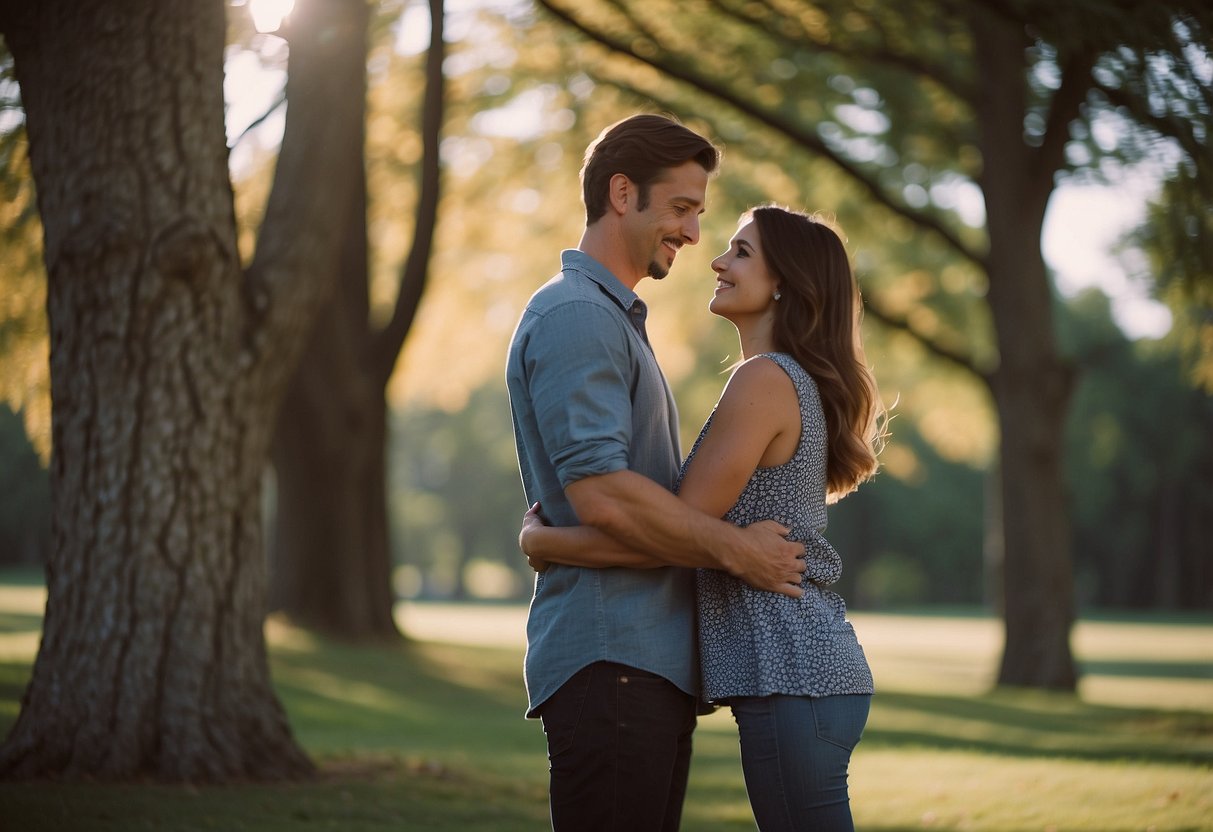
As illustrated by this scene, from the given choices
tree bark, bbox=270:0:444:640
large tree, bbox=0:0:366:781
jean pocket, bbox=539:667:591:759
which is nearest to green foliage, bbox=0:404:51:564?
tree bark, bbox=270:0:444:640

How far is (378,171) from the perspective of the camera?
67.8ft

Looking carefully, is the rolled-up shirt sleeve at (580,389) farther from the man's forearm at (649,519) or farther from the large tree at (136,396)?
the large tree at (136,396)

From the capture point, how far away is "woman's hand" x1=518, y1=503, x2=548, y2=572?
3.21 metres

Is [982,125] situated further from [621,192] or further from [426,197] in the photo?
[621,192]

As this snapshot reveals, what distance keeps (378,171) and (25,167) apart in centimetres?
1118

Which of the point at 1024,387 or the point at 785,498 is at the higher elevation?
the point at 1024,387

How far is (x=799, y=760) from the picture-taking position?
10.2ft

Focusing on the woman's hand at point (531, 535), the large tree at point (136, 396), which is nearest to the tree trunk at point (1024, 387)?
the large tree at point (136, 396)

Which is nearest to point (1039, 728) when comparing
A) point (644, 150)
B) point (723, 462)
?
point (723, 462)

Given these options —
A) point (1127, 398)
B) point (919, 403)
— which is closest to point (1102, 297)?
point (1127, 398)

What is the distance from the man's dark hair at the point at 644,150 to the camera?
3.27 metres

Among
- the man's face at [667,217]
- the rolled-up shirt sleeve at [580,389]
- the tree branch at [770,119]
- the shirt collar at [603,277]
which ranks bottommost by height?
the rolled-up shirt sleeve at [580,389]

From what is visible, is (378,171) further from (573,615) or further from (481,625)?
(573,615)

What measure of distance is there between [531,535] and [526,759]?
6958mm
